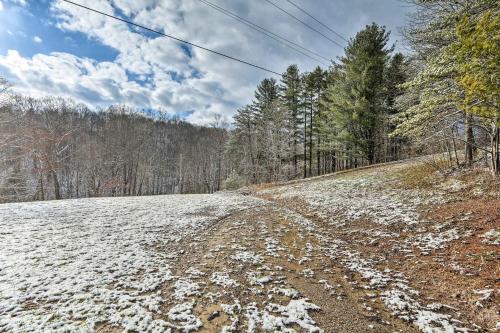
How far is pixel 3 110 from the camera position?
784 inches

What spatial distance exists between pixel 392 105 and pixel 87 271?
20.8 m

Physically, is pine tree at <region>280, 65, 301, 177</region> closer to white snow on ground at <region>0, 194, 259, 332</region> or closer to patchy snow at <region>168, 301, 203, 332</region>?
white snow on ground at <region>0, 194, 259, 332</region>

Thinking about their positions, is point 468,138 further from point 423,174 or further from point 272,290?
point 272,290

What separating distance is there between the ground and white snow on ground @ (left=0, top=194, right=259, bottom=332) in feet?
0.08

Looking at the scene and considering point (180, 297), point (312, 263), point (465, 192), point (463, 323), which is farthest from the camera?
point (465, 192)

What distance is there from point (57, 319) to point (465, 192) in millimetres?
11006

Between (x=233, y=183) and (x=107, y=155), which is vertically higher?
(x=107, y=155)

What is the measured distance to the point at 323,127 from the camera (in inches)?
998

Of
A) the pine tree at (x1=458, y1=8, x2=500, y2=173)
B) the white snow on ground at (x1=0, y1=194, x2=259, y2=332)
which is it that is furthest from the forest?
the white snow on ground at (x1=0, y1=194, x2=259, y2=332)

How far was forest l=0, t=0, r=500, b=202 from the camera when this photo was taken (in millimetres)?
6367

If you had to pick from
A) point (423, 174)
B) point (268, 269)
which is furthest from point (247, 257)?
point (423, 174)

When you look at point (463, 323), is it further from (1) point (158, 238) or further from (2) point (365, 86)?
(2) point (365, 86)

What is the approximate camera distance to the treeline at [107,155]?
74.8 feet

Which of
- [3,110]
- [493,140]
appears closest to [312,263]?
[493,140]
